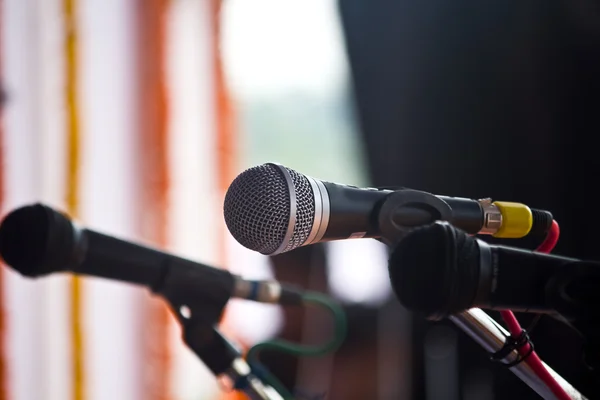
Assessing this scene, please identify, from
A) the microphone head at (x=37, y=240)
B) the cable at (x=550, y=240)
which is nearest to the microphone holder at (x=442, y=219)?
the cable at (x=550, y=240)

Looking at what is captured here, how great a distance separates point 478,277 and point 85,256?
495 mm

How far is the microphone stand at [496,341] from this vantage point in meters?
0.51

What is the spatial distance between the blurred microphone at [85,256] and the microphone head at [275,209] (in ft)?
0.86

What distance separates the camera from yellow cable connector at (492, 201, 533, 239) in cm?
55

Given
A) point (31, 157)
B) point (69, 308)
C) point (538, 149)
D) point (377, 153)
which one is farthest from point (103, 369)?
point (538, 149)

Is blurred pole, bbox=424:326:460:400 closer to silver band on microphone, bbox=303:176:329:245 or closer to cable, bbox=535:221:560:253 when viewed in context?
cable, bbox=535:221:560:253

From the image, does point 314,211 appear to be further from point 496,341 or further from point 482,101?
point 482,101

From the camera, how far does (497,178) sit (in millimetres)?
1449

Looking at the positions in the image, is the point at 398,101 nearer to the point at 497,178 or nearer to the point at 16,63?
the point at 497,178

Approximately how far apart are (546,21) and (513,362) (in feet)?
3.95

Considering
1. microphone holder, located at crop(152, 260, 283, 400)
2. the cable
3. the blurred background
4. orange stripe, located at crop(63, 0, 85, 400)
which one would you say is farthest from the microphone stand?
orange stripe, located at crop(63, 0, 85, 400)

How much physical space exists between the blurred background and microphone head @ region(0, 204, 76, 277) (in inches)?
39.6

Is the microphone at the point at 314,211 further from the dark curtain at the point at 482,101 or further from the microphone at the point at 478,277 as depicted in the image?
the dark curtain at the point at 482,101

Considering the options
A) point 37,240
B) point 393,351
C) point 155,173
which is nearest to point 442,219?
point 37,240
